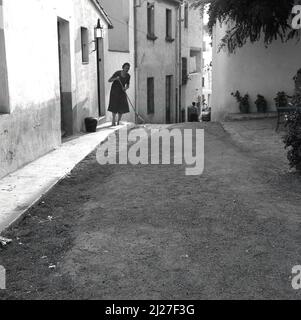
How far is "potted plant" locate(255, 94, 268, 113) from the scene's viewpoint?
15.5m

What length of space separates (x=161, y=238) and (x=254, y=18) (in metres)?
9.01

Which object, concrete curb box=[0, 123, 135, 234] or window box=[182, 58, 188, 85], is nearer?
concrete curb box=[0, 123, 135, 234]

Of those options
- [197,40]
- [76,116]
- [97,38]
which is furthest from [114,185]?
[197,40]

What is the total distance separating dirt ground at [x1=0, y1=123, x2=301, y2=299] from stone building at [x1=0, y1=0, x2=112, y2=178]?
1290mm

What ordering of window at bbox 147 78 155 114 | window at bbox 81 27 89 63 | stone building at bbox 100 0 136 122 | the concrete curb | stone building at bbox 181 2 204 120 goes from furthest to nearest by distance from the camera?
1. stone building at bbox 181 2 204 120
2. window at bbox 147 78 155 114
3. stone building at bbox 100 0 136 122
4. window at bbox 81 27 89 63
5. the concrete curb

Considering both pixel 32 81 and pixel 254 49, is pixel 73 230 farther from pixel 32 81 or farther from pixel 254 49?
pixel 254 49

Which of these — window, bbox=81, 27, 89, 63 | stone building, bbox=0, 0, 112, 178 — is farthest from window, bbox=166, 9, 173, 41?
window, bbox=81, 27, 89, 63

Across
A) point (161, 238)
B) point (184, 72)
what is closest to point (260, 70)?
point (161, 238)

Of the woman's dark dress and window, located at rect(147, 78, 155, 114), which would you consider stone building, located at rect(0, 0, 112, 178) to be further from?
window, located at rect(147, 78, 155, 114)

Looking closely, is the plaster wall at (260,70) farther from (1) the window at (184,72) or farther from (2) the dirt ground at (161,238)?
(1) the window at (184,72)

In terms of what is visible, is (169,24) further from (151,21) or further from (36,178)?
(36,178)

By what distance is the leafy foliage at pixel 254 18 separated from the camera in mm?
12508

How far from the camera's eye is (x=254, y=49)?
15648 mm

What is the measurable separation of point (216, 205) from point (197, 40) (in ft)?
84.3
